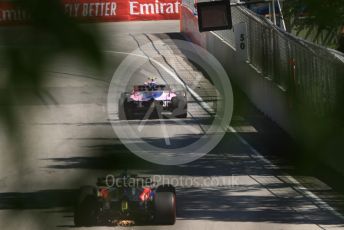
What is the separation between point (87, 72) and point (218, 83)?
276 mm

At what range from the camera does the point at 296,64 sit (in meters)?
2.03

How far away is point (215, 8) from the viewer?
212 cm

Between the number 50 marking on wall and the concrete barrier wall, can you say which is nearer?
the concrete barrier wall

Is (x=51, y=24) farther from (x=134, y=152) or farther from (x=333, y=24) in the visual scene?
(x=333, y=24)

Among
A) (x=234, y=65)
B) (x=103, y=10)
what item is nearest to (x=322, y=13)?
(x=234, y=65)

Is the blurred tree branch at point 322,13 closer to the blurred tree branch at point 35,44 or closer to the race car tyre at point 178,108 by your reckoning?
the blurred tree branch at point 35,44

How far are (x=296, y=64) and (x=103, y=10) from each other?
2.80ft

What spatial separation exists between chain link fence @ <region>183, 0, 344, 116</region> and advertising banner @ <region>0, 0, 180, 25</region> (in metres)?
0.19

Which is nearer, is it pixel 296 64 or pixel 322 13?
pixel 322 13

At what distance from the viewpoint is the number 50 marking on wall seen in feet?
6.44

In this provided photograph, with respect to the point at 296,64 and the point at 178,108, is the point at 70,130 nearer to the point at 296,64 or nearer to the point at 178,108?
the point at 296,64

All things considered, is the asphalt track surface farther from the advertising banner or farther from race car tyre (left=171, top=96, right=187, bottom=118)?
race car tyre (left=171, top=96, right=187, bottom=118)

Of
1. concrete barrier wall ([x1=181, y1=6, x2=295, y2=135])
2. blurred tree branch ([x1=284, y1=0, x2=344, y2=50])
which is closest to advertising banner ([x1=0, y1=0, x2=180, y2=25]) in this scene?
concrete barrier wall ([x1=181, y1=6, x2=295, y2=135])

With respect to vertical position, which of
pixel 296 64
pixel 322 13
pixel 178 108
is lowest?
pixel 178 108
